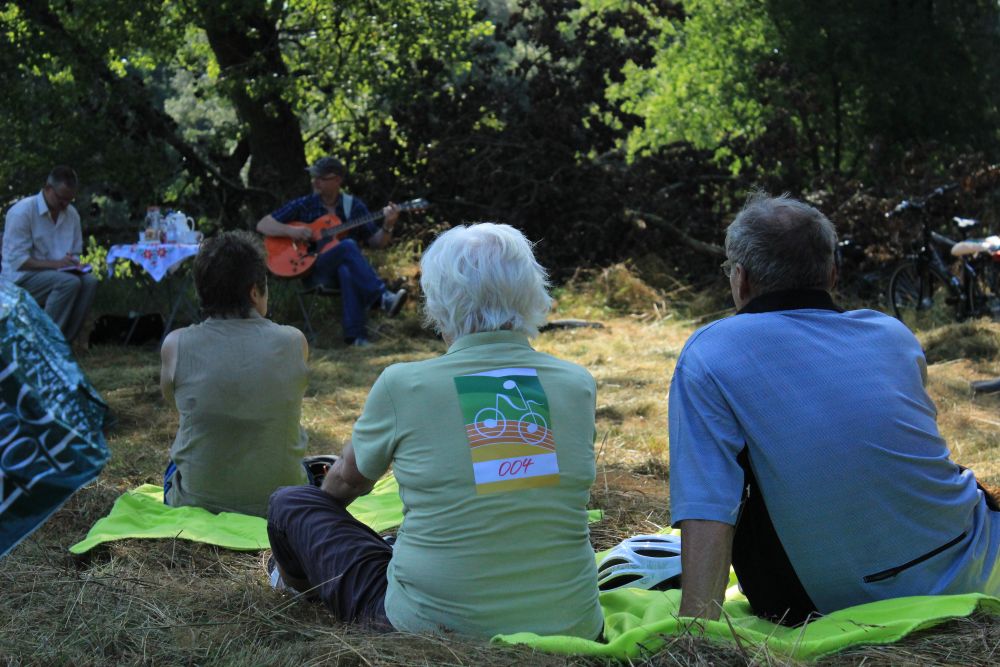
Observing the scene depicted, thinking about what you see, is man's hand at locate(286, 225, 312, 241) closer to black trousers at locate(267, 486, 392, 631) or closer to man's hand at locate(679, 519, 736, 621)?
black trousers at locate(267, 486, 392, 631)

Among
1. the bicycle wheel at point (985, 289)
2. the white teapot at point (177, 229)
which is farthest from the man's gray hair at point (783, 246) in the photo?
the white teapot at point (177, 229)

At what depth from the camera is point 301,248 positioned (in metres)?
9.54

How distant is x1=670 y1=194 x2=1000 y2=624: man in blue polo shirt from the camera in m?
2.50

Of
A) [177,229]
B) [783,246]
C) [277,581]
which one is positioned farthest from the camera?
[177,229]

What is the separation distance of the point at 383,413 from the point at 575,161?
32.1ft

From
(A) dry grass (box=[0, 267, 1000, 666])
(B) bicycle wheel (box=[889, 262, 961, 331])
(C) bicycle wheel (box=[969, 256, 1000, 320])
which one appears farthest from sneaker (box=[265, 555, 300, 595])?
(C) bicycle wheel (box=[969, 256, 1000, 320])

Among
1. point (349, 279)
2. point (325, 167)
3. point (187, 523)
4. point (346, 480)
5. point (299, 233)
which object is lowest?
point (187, 523)

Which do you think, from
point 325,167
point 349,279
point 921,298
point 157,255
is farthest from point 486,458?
point 921,298

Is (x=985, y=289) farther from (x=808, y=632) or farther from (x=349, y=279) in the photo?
(x=808, y=632)

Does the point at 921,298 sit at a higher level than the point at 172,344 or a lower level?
lower

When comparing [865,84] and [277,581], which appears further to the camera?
[865,84]

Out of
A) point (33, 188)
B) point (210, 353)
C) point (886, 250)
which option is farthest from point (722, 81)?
point (210, 353)

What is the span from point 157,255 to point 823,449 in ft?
23.9

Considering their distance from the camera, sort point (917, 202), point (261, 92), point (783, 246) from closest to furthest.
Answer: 1. point (783, 246)
2. point (917, 202)
3. point (261, 92)
